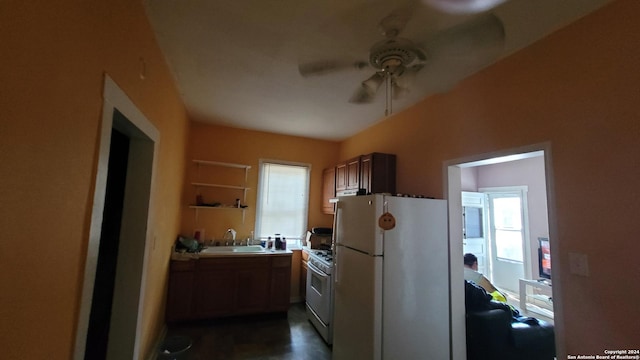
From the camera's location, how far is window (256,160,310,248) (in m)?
4.28

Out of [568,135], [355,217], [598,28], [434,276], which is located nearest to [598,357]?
[434,276]

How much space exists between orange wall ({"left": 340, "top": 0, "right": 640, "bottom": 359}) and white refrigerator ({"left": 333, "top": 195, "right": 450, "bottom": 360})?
2.47 ft

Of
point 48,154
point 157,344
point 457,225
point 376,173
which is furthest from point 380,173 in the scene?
point 157,344

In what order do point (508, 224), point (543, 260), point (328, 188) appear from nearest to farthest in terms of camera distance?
point (543, 260), point (328, 188), point (508, 224)

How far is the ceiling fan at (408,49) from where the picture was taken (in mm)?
1258

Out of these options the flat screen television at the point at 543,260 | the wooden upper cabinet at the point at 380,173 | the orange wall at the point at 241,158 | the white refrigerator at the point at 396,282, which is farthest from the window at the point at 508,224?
the white refrigerator at the point at 396,282

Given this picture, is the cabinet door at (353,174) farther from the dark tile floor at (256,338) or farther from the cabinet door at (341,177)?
the dark tile floor at (256,338)

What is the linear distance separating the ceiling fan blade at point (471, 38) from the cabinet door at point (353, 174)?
206cm

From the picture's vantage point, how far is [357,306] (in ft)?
7.11

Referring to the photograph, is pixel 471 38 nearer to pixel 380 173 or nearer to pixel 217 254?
pixel 380 173

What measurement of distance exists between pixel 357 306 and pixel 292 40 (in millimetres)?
2127

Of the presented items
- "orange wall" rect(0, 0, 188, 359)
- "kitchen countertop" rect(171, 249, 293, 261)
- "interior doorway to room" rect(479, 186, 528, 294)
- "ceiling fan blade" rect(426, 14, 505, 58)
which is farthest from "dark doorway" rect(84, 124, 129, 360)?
"interior doorway to room" rect(479, 186, 528, 294)

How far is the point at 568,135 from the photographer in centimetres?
162

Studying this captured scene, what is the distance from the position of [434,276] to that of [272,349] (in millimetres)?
1865
